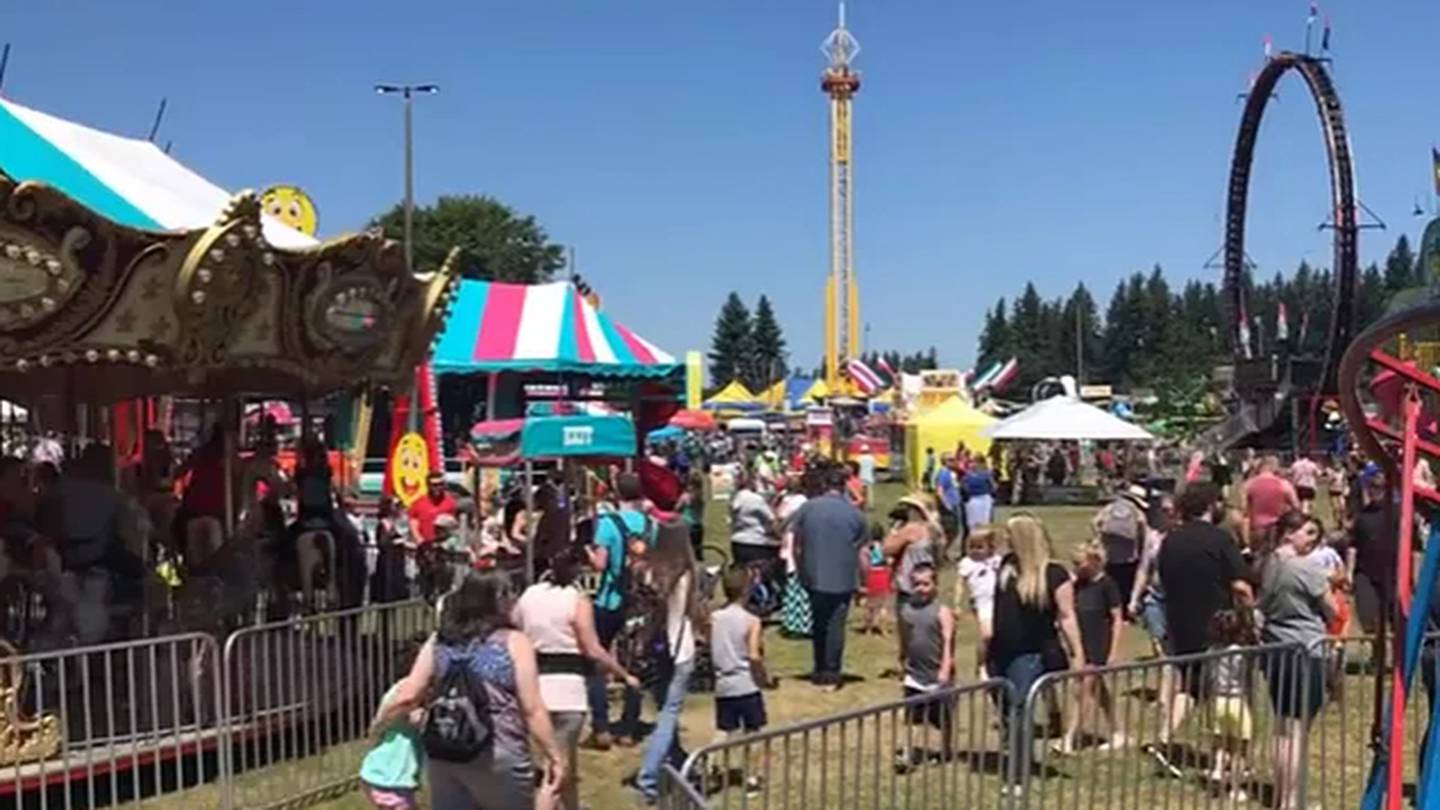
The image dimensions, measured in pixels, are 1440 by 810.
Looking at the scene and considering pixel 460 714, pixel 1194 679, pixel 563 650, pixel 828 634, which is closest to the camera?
pixel 460 714

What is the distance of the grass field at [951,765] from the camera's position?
5.65 m

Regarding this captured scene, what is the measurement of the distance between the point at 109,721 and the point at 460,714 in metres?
2.58

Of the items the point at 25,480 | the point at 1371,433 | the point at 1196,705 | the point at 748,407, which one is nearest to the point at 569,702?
the point at 1196,705

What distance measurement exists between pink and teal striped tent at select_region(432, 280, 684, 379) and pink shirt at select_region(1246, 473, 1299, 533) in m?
7.03

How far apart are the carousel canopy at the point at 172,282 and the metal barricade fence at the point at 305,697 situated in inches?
66.4

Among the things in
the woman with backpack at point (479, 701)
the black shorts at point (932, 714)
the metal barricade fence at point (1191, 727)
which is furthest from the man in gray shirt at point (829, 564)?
the woman with backpack at point (479, 701)

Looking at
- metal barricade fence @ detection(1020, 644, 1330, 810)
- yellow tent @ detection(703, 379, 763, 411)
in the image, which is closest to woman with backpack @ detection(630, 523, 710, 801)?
metal barricade fence @ detection(1020, 644, 1330, 810)

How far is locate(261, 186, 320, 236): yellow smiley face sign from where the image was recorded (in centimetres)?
1593

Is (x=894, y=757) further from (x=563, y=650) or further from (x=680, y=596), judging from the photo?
(x=680, y=596)

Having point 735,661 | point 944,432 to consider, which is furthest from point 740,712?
point 944,432

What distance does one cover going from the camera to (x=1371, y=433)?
3396 millimetres

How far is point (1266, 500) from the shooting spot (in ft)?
38.3

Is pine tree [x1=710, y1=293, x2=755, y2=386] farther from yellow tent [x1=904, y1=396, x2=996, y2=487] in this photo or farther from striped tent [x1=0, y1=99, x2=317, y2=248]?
striped tent [x1=0, y1=99, x2=317, y2=248]

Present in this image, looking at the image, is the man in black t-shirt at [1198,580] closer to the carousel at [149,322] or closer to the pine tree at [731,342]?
the carousel at [149,322]
